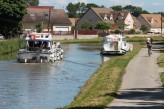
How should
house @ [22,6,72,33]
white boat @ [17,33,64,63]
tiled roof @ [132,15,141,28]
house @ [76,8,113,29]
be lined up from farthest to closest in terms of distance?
tiled roof @ [132,15,141,28] < house @ [76,8,113,29] < house @ [22,6,72,33] < white boat @ [17,33,64,63]

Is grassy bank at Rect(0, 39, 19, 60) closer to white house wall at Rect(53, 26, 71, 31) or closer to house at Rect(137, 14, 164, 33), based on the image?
white house wall at Rect(53, 26, 71, 31)

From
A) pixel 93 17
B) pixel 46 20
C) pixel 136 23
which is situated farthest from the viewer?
pixel 136 23

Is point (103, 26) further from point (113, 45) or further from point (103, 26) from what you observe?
point (113, 45)

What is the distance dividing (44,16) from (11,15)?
43.3 m

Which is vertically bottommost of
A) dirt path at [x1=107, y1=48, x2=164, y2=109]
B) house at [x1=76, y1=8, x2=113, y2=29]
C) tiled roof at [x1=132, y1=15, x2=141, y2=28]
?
dirt path at [x1=107, y1=48, x2=164, y2=109]

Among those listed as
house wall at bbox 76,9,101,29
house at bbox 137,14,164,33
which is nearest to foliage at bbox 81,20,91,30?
house wall at bbox 76,9,101,29

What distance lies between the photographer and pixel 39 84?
29.9 meters

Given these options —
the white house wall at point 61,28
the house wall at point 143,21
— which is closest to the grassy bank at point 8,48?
the white house wall at point 61,28

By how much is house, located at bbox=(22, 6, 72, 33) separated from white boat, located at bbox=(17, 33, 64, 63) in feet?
226

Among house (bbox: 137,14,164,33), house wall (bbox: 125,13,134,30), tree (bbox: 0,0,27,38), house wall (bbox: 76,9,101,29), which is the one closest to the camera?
tree (bbox: 0,0,27,38)

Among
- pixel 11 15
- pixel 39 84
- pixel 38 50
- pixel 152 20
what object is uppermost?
pixel 152 20

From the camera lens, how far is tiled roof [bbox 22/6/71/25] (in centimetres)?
12128

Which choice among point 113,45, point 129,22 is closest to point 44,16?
point 129,22

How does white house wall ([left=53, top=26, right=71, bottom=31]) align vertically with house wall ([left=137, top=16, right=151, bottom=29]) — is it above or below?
below
